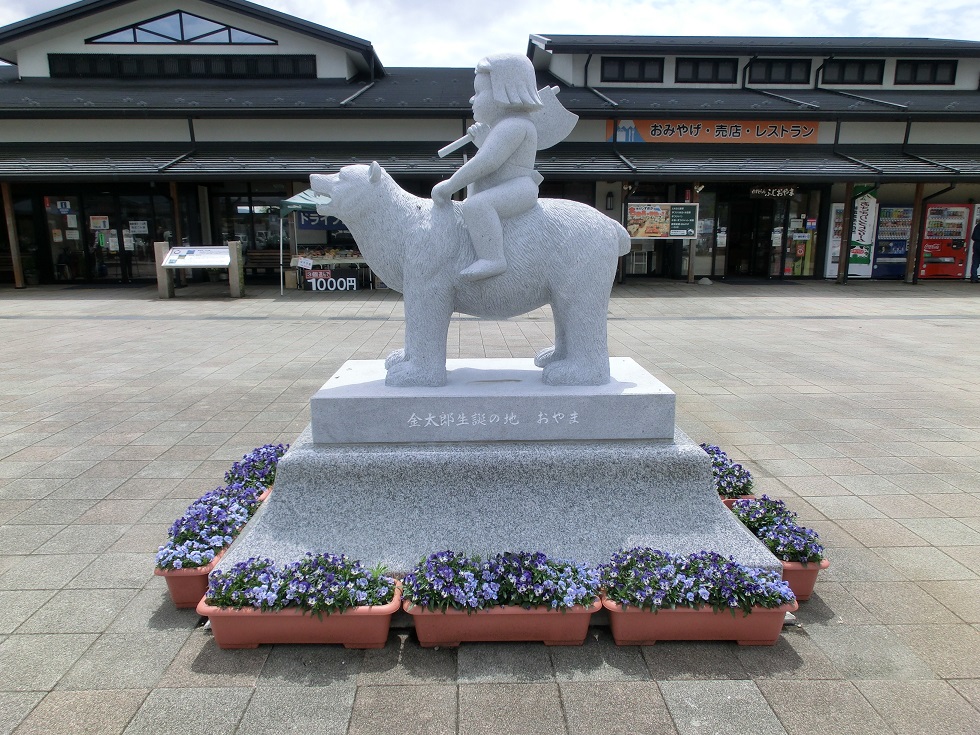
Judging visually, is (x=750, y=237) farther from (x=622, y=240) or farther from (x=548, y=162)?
(x=622, y=240)

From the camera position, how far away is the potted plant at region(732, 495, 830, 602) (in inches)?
118

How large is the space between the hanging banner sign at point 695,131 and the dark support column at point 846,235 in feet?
7.41

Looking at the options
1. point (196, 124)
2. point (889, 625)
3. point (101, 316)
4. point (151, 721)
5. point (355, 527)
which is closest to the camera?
point (151, 721)

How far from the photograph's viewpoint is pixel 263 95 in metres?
16.2

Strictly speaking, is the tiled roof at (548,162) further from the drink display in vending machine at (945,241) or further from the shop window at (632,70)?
the shop window at (632,70)

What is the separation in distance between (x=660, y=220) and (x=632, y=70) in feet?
17.9

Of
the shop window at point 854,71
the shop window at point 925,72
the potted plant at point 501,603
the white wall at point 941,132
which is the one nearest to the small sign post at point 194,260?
the potted plant at point 501,603

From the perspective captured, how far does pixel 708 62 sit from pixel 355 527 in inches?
765

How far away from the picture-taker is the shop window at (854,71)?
18.8 metres

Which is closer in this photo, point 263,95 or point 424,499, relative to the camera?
point 424,499

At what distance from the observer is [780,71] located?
18734 millimetres

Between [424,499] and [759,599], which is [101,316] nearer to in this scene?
[424,499]

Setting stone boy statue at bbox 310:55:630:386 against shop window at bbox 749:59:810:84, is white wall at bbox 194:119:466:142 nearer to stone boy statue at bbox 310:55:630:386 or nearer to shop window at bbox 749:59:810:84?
shop window at bbox 749:59:810:84

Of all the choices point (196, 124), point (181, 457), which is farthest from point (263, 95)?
point (181, 457)
